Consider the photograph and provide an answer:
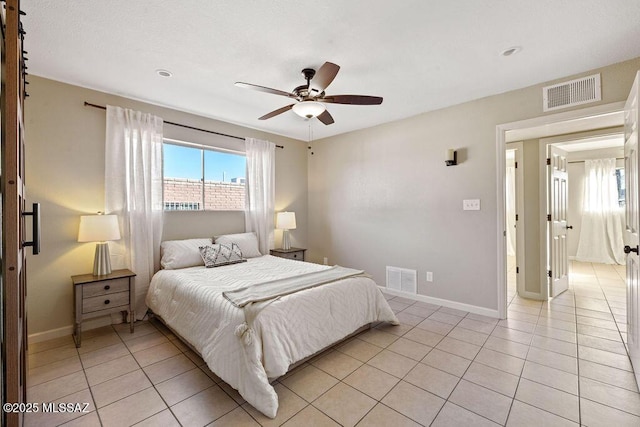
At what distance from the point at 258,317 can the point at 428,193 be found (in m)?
2.82

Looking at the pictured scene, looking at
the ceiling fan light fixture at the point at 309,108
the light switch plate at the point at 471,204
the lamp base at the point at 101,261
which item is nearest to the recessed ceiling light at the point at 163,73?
the ceiling fan light fixture at the point at 309,108

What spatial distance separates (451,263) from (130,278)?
146 inches

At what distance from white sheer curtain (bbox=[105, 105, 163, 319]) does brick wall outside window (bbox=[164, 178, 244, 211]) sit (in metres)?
0.26

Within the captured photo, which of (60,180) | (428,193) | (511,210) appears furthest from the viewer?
(511,210)

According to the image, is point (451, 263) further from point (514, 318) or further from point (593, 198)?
point (593, 198)

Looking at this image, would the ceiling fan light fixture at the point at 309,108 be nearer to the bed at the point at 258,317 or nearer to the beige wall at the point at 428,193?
the bed at the point at 258,317

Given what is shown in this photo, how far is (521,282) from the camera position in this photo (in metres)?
4.05

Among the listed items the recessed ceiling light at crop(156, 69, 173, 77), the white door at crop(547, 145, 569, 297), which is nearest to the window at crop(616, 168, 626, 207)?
the white door at crop(547, 145, 569, 297)

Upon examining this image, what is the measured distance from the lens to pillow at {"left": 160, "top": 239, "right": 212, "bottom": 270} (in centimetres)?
325

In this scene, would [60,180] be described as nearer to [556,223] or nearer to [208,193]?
[208,193]

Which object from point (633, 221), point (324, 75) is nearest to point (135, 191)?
point (324, 75)

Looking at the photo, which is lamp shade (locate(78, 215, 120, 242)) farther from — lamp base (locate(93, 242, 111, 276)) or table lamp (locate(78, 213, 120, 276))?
lamp base (locate(93, 242, 111, 276))

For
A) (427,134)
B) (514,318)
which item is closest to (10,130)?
(427,134)

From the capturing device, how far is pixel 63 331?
9.34ft
